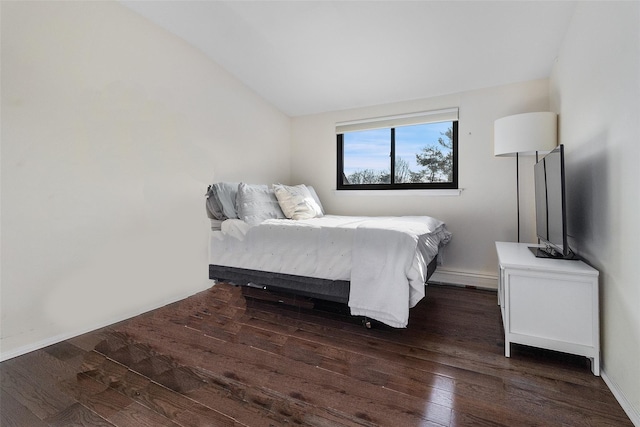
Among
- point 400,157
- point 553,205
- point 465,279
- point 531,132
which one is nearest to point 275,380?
point 553,205

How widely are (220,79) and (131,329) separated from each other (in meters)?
0.88

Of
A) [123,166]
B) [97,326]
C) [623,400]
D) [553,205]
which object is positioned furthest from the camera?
[553,205]

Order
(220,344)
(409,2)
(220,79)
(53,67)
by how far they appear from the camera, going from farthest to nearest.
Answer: (409,2) → (220,344) → (220,79) → (53,67)

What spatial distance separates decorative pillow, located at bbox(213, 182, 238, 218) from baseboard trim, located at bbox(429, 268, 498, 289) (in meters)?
2.37

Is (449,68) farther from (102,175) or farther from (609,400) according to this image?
(102,175)

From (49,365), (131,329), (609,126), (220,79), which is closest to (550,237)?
(609,126)

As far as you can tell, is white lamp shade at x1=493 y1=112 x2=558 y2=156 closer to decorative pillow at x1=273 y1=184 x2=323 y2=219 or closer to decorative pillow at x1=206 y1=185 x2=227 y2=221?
decorative pillow at x1=273 y1=184 x2=323 y2=219

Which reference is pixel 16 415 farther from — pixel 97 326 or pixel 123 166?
pixel 123 166

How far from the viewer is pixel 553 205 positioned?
1.51m

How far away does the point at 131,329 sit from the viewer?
86cm

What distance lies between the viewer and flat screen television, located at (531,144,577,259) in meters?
1.36

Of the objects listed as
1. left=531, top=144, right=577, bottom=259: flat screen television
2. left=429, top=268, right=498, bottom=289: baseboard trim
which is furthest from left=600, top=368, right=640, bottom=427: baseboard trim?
left=429, top=268, right=498, bottom=289: baseboard trim

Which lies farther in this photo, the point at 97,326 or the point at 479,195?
the point at 479,195

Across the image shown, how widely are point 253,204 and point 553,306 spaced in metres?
1.47
